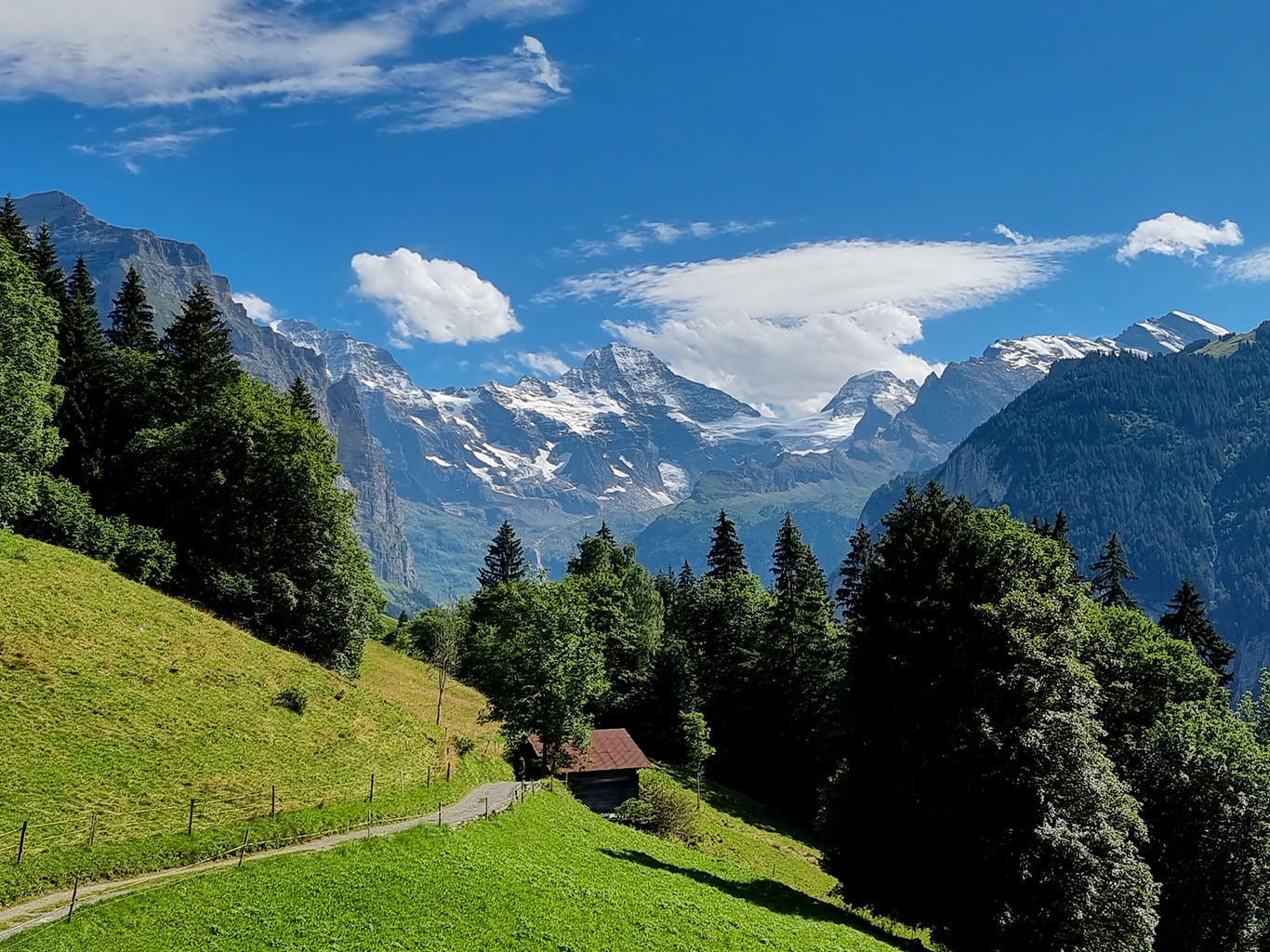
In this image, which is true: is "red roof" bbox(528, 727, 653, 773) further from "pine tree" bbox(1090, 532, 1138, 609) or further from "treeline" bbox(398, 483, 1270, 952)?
"pine tree" bbox(1090, 532, 1138, 609)

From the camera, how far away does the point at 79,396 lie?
59.1m

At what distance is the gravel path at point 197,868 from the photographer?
21891 millimetres

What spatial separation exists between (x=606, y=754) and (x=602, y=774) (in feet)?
6.27

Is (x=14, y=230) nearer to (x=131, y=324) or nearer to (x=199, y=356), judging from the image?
(x=131, y=324)

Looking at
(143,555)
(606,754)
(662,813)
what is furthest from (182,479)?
(662,813)

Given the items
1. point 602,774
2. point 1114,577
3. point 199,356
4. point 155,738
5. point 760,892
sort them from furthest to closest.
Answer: point 1114,577 < point 199,356 < point 602,774 < point 155,738 < point 760,892

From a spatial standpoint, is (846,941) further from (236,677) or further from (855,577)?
(855,577)

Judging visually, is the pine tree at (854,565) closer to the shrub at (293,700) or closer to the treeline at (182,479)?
the treeline at (182,479)

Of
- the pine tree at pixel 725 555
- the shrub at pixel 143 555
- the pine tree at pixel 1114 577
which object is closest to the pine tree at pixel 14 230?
the shrub at pixel 143 555

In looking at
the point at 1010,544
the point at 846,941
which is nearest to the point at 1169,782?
the point at 1010,544

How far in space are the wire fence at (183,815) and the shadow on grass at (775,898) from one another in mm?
11574

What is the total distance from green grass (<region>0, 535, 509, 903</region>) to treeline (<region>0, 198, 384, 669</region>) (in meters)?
5.57

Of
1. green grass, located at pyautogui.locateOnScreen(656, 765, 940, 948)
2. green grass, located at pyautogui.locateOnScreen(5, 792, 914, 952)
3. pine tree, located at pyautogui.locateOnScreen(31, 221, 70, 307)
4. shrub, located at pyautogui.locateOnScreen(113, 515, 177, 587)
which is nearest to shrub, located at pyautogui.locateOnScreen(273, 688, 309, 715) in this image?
shrub, located at pyautogui.locateOnScreen(113, 515, 177, 587)

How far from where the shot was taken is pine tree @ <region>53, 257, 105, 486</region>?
58094mm
